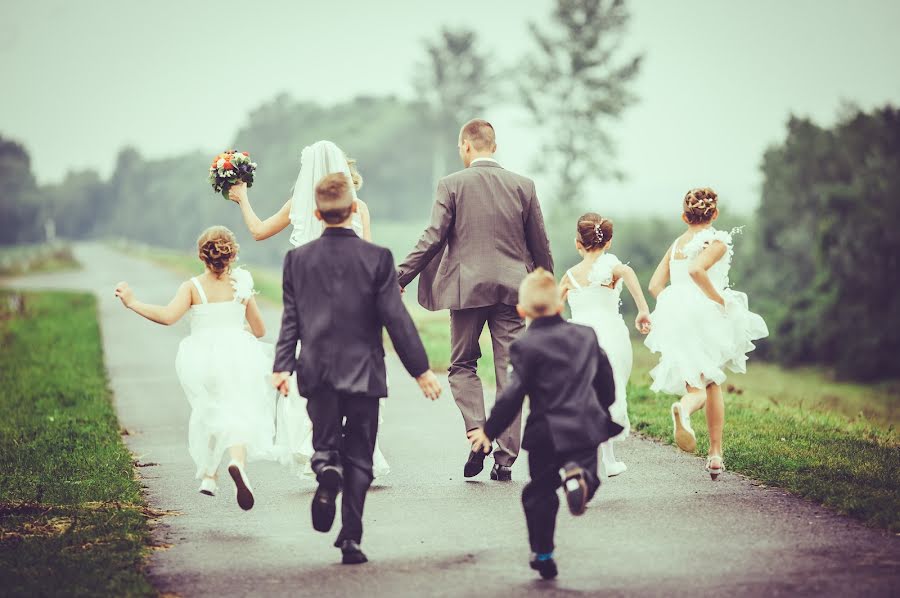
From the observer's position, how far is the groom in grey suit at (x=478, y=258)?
7.80 m

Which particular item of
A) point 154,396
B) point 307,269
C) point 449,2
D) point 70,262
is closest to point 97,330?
point 154,396

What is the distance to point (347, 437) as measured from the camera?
5895 millimetres

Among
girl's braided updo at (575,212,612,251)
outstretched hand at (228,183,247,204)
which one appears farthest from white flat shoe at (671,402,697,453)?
outstretched hand at (228,183,247,204)

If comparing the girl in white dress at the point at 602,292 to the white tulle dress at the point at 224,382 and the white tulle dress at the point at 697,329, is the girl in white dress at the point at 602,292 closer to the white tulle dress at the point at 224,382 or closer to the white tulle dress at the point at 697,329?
the white tulle dress at the point at 697,329

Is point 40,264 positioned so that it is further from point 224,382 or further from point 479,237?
point 224,382

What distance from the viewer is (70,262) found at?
64750mm

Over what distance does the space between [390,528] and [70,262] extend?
6228 cm

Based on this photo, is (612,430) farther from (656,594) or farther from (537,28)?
(537,28)

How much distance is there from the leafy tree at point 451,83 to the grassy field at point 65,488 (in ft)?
162

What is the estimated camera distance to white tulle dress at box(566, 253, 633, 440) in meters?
7.84

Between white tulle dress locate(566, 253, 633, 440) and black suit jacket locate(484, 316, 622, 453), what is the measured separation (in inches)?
94.5

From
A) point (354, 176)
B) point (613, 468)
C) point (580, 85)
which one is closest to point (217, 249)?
point (354, 176)

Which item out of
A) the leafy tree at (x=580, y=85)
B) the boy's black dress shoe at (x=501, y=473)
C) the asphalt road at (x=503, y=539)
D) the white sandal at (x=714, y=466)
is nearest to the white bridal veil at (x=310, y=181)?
the asphalt road at (x=503, y=539)

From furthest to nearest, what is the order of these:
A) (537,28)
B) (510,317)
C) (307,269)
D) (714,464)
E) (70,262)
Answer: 1. (70,262)
2. (537,28)
3. (510,317)
4. (714,464)
5. (307,269)
